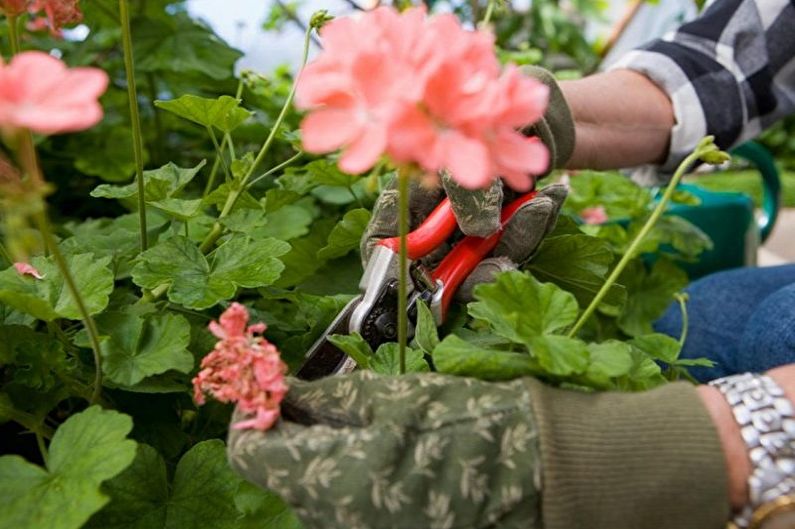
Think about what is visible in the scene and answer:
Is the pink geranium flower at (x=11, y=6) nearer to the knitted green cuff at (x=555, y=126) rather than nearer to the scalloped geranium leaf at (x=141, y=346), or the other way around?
the scalloped geranium leaf at (x=141, y=346)

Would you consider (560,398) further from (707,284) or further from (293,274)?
(707,284)

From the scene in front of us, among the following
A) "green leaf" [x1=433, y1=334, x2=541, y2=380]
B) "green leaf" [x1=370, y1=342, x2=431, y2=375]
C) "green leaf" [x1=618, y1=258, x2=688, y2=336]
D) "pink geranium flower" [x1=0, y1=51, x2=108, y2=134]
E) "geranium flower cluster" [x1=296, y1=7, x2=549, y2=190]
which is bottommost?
"green leaf" [x1=618, y1=258, x2=688, y2=336]

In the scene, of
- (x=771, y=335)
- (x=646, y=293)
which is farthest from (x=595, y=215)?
(x=771, y=335)

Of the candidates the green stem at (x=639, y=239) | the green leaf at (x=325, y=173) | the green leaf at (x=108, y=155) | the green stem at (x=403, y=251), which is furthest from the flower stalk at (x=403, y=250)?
the green leaf at (x=108, y=155)

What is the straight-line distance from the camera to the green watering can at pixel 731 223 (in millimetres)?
1565

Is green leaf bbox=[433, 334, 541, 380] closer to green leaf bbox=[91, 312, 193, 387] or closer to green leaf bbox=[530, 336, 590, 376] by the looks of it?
green leaf bbox=[530, 336, 590, 376]

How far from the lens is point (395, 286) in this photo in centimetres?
62

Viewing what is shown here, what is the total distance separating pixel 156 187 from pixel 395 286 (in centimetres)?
24

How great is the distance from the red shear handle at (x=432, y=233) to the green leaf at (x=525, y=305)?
0.46 feet

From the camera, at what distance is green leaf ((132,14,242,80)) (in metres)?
1.17

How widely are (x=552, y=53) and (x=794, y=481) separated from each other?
3.51 m

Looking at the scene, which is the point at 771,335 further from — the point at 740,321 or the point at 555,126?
the point at 555,126

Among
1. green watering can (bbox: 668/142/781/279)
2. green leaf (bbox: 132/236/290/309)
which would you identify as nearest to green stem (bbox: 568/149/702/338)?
green leaf (bbox: 132/236/290/309)

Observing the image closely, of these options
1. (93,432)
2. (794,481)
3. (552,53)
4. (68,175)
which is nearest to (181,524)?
(93,432)
